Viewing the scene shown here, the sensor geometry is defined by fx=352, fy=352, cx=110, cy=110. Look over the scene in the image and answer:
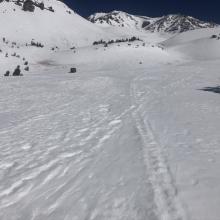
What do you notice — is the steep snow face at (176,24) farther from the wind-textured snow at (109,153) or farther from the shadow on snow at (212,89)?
the wind-textured snow at (109,153)

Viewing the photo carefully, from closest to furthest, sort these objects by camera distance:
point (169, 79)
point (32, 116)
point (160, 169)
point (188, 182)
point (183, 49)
A: point (188, 182) < point (160, 169) < point (32, 116) < point (169, 79) < point (183, 49)

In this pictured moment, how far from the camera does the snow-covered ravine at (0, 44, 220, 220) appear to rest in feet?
16.5

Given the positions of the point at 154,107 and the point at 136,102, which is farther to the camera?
the point at 136,102

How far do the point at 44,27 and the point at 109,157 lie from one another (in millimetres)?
49353

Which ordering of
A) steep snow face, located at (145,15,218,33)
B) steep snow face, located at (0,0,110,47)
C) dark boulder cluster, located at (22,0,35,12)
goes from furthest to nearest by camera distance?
steep snow face, located at (145,15,218,33) < dark boulder cluster, located at (22,0,35,12) < steep snow face, located at (0,0,110,47)

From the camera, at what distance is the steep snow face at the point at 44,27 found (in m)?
48.3

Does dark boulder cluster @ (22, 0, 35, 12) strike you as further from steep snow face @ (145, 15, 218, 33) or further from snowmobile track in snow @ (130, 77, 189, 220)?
steep snow face @ (145, 15, 218, 33)

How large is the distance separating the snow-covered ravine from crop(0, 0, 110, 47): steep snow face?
3534 centimetres

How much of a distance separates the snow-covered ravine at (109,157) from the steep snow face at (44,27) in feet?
116

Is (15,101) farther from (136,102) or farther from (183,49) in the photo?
(183,49)

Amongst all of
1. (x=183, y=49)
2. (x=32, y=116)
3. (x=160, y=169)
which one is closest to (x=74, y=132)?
(x=32, y=116)

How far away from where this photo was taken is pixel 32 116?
10.8 meters

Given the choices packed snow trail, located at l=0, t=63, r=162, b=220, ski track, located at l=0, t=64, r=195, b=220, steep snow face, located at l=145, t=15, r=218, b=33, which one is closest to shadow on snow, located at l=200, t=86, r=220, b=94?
packed snow trail, located at l=0, t=63, r=162, b=220

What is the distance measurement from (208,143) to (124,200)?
3.40 metres
